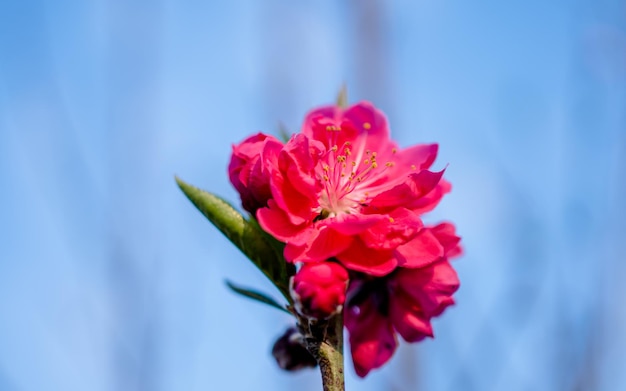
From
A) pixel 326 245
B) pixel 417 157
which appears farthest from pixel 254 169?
pixel 417 157

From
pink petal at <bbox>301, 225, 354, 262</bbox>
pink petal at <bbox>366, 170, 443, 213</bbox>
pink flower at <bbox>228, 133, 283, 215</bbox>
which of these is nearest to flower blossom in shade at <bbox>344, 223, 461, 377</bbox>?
pink petal at <bbox>366, 170, 443, 213</bbox>

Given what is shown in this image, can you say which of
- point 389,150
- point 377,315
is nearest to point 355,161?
point 389,150

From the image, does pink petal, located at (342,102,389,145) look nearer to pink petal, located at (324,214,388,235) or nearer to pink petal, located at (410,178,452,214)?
pink petal, located at (410,178,452,214)

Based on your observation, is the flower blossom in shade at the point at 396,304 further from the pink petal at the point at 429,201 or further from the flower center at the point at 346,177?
the flower center at the point at 346,177

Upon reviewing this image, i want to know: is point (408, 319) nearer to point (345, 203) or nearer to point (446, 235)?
point (446, 235)

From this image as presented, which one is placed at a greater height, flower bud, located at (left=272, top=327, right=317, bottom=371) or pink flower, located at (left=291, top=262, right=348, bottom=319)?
pink flower, located at (left=291, top=262, right=348, bottom=319)

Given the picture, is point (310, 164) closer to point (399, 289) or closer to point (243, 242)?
point (243, 242)

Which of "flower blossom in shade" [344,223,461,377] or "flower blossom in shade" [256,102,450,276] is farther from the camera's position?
"flower blossom in shade" [344,223,461,377]
